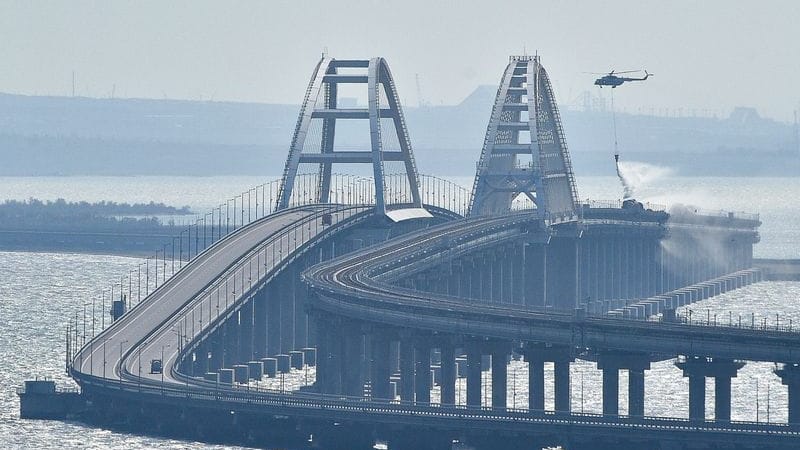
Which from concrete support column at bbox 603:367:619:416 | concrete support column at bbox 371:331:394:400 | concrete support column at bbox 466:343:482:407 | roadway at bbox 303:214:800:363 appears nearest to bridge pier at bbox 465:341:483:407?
concrete support column at bbox 466:343:482:407

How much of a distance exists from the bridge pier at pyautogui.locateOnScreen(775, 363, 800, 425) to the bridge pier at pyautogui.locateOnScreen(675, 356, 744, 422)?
11.6ft

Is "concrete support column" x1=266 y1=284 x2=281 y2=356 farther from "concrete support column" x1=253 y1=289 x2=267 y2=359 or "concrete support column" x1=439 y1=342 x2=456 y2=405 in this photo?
"concrete support column" x1=439 y1=342 x2=456 y2=405

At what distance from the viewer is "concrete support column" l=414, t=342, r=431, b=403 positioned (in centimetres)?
16475

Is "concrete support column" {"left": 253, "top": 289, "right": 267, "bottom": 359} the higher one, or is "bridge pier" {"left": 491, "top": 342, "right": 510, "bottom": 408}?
"concrete support column" {"left": 253, "top": 289, "right": 267, "bottom": 359}

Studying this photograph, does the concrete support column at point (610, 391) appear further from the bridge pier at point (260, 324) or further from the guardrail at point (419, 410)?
the bridge pier at point (260, 324)

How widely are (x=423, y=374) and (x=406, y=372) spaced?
234 centimetres

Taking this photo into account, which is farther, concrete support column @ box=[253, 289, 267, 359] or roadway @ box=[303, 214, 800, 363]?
concrete support column @ box=[253, 289, 267, 359]

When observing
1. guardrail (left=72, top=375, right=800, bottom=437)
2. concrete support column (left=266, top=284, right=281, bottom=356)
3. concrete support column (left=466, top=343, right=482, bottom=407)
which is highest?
concrete support column (left=266, top=284, right=281, bottom=356)

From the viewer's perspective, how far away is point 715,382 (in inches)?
5817

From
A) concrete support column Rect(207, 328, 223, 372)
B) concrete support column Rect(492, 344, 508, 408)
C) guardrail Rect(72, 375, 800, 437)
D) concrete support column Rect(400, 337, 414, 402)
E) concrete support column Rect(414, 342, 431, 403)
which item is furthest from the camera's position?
concrete support column Rect(207, 328, 223, 372)

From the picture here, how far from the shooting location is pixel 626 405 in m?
167

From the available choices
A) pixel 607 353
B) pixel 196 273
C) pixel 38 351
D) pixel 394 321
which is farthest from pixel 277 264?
pixel 607 353

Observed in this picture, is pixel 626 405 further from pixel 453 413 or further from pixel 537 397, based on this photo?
pixel 453 413

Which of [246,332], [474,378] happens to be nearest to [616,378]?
[474,378]
